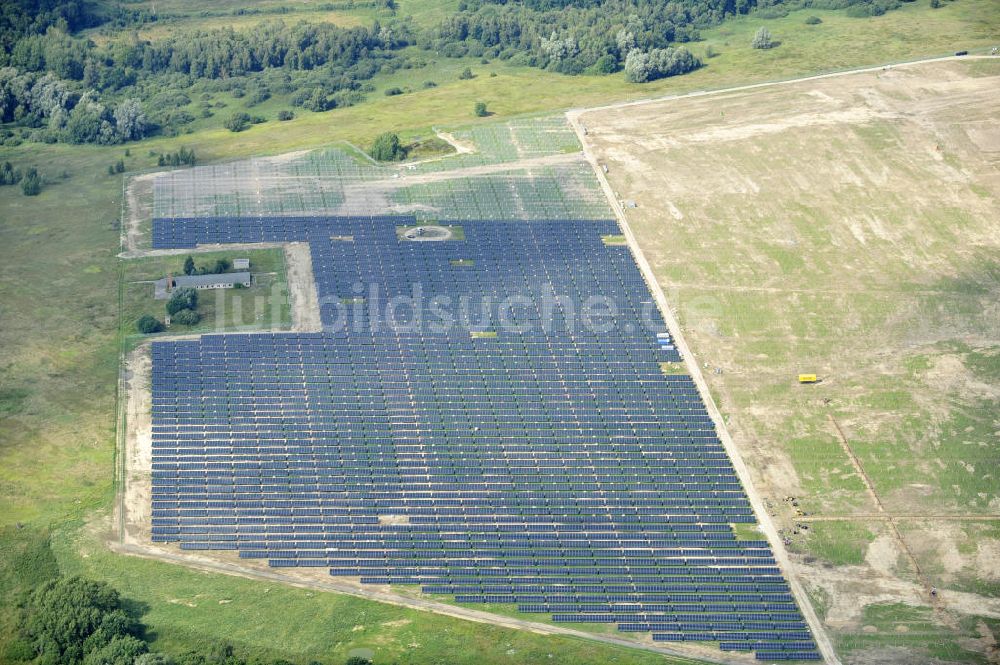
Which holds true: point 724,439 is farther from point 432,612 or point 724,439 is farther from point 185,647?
point 185,647

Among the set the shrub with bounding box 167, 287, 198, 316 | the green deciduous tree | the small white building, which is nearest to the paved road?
the green deciduous tree

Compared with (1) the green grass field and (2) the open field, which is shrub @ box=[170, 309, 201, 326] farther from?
(1) the green grass field

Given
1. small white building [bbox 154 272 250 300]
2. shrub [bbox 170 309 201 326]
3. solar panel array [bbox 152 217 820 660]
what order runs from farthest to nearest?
small white building [bbox 154 272 250 300]
shrub [bbox 170 309 201 326]
solar panel array [bbox 152 217 820 660]

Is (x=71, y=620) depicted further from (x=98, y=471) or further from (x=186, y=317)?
(x=186, y=317)

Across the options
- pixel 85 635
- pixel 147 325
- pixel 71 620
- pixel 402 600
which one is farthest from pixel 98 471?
pixel 402 600

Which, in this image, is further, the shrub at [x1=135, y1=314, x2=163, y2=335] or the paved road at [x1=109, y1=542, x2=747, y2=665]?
the shrub at [x1=135, y1=314, x2=163, y2=335]

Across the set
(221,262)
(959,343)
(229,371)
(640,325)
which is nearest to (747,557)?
(640,325)
